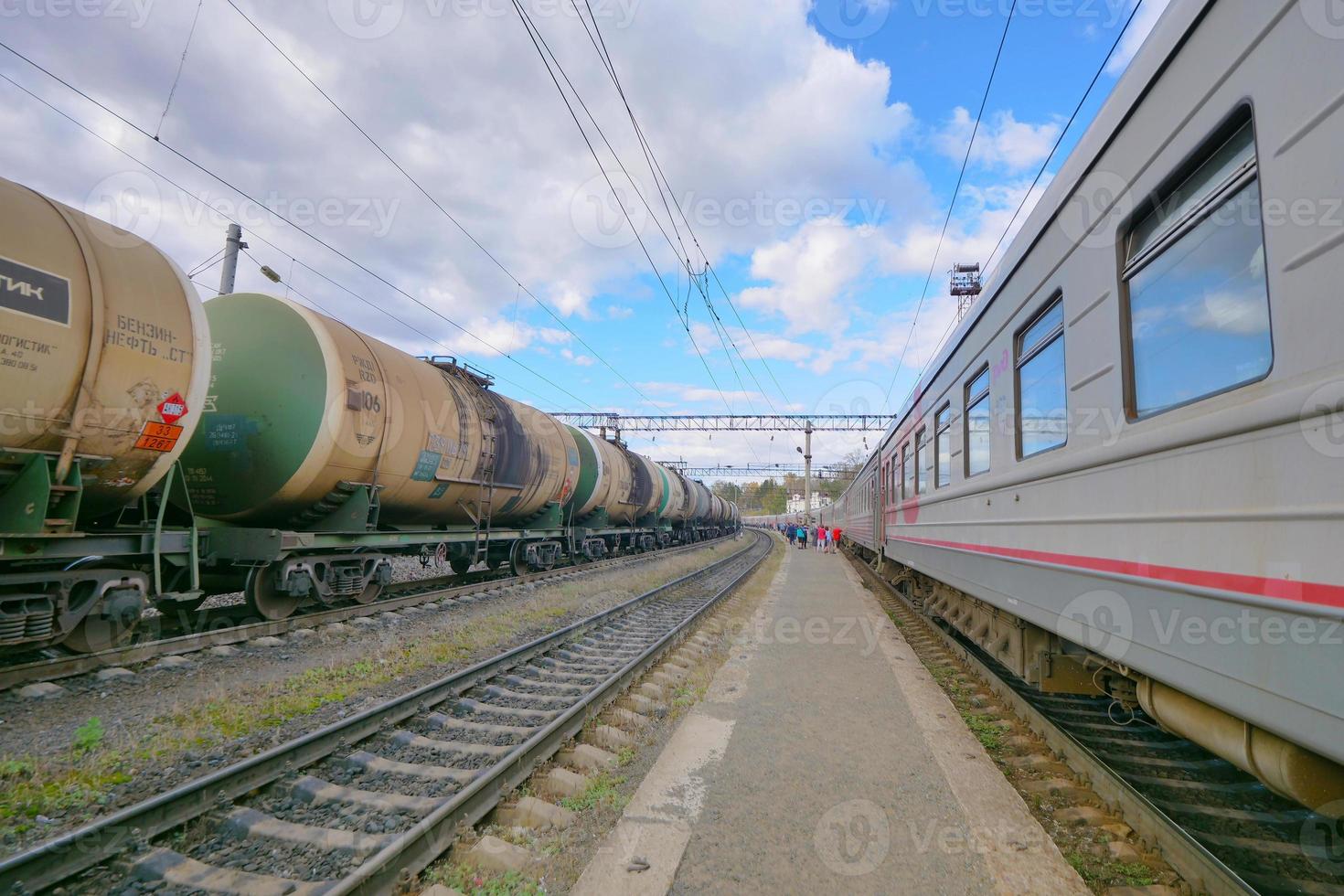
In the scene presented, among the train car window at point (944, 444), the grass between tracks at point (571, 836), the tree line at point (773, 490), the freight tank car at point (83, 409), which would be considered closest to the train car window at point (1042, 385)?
the train car window at point (944, 444)

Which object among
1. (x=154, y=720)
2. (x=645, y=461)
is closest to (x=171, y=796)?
(x=154, y=720)

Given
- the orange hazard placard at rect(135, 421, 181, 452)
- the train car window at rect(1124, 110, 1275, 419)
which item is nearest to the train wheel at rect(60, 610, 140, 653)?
the orange hazard placard at rect(135, 421, 181, 452)

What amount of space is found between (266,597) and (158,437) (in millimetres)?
2816

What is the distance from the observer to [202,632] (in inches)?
281

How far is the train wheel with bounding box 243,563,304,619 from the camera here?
7672 millimetres

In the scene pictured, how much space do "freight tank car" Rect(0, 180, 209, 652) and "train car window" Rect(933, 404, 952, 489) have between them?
24.3ft

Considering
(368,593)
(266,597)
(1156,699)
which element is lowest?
(368,593)

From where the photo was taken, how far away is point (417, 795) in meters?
3.58

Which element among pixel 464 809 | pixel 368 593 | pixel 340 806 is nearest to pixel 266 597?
pixel 368 593

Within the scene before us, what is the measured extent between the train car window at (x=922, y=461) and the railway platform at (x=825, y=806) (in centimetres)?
259

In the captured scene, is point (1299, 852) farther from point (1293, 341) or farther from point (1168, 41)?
point (1168, 41)

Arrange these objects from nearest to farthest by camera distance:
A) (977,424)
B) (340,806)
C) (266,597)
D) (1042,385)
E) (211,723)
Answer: (340,806)
(1042,385)
(211,723)
(977,424)
(266,597)

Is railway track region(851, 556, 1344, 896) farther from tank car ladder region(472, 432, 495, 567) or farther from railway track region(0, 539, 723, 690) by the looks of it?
tank car ladder region(472, 432, 495, 567)

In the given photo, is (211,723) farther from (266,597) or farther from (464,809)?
(266,597)
